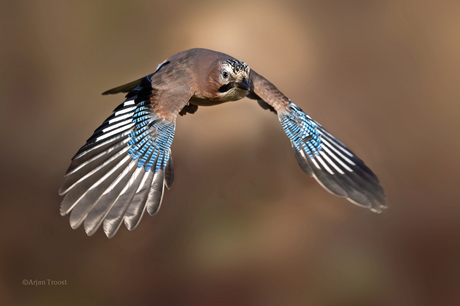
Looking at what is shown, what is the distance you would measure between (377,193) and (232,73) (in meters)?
0.47

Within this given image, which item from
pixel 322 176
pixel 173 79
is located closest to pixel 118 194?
pixel 173 79

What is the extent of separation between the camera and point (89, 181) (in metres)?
0.69

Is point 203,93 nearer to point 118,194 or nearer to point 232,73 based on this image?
point 232,73

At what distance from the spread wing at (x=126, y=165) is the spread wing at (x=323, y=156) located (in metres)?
0.25

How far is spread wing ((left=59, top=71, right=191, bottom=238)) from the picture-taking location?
2.16 ft

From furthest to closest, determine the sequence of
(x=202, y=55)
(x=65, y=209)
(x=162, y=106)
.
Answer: (x=202, y=55) → (x=162, y=106) → (x=65, y=209)

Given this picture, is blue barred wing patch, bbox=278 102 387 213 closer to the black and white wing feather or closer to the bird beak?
the bird beak

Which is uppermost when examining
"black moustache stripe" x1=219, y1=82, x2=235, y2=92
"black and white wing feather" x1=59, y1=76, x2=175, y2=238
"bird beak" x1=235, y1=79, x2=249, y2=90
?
"black moustache stripe" x1=219, y1=82, x2=235, y2=92

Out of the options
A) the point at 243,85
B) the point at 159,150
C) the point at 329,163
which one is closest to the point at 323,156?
the point at 329,163

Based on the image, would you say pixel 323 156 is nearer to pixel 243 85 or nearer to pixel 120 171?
pixel 243 85

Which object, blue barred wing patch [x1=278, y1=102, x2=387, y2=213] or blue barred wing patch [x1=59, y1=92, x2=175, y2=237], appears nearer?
blue barred wing patch [x1=59, y1=92, x2=175, y2=237]

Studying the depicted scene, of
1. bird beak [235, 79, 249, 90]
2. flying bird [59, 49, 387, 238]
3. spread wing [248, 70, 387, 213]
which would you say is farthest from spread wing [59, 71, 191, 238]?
spread wing [248, 70, 387, 213]

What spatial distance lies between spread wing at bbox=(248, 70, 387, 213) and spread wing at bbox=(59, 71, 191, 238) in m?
0.25

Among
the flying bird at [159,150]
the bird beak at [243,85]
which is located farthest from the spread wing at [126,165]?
the bird beak at [243,85]
